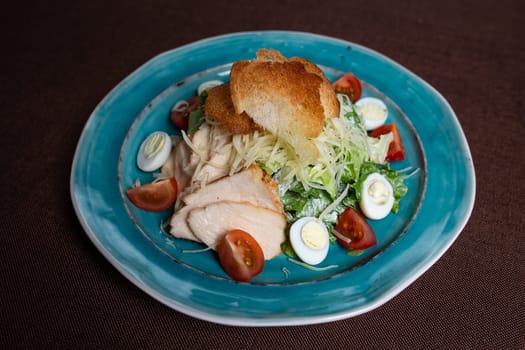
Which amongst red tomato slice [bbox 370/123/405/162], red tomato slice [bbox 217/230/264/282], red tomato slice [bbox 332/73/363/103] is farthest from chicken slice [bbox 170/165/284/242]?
red tomato slice [bbox 332/73/363/103]

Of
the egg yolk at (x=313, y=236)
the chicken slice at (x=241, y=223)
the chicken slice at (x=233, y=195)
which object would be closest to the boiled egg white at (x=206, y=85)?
the chicken slice at (x=233, y=195)

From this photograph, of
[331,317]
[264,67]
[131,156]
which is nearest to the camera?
[331,317]

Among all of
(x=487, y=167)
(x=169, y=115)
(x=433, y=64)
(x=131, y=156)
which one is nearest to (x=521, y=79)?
(x=433, y=64)

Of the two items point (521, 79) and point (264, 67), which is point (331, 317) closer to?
point (264, 67)

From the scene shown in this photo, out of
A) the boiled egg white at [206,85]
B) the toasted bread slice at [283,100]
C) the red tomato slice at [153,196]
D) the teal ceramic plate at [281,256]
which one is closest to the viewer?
the teal ceramic plate at [281,256]

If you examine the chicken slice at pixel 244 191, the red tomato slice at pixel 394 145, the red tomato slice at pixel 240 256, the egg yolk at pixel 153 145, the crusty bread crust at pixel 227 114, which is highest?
the red tomato slice at pixel 394 145

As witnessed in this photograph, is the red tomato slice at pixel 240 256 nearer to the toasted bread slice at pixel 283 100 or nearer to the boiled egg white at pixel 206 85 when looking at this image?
the toasted bread slice at pixel 283 100

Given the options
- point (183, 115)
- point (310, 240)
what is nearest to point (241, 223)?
point (310, 240)
